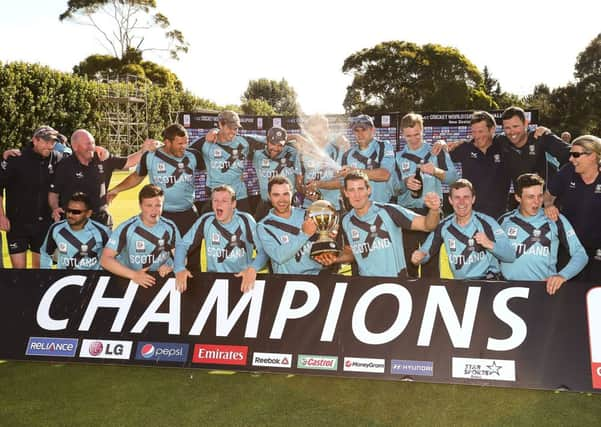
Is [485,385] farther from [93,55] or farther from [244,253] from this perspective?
[93,55]

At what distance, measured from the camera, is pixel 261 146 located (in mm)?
9664

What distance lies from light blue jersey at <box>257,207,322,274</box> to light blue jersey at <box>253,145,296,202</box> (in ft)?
8.06

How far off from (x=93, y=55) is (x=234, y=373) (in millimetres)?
66697

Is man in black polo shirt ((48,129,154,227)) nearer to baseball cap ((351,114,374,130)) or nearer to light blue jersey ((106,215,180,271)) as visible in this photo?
light blue jersey ((106,215,180,271))

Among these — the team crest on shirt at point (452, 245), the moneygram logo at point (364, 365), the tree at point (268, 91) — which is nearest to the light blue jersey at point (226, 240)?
the moneygram logo at point (364, 365)

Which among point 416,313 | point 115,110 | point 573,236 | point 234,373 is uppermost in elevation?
point 115,110

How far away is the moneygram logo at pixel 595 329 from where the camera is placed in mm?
5066

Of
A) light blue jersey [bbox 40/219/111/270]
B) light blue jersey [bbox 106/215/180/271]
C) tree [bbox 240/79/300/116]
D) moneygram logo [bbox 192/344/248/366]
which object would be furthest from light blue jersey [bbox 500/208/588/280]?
tree [bbox 240/79/300/116]

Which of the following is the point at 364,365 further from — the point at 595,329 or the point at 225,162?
the point at 225,162

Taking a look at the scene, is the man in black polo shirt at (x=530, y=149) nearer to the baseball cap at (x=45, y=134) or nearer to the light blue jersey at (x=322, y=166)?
the light blue jersey at (x=322, y=166)

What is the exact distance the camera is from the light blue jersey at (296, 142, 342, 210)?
933 centimetres

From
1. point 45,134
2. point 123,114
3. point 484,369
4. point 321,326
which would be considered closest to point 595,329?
point 484,369

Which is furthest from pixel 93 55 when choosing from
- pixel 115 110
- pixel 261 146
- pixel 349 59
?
pixel 261 146

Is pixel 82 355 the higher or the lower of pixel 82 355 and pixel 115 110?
the lower
